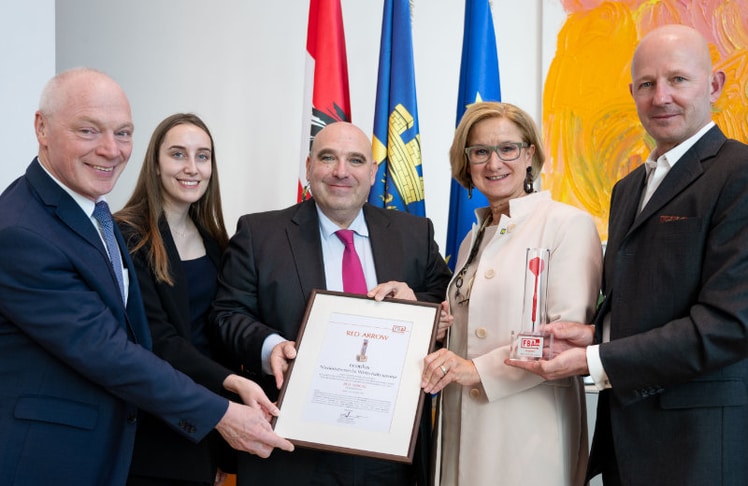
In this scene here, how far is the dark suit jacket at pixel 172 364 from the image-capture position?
249cm

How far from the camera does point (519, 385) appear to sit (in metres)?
2.32

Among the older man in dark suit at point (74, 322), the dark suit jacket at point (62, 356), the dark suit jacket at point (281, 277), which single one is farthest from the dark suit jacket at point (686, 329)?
the dark suit jacket at point (62, 356)

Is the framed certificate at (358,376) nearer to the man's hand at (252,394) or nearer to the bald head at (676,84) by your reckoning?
the man's hand at (252,394)

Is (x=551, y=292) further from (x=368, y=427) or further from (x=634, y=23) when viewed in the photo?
(x=634, y=23)

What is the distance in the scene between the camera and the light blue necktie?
214 centimetres

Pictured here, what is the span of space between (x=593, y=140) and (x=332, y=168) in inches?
86.1

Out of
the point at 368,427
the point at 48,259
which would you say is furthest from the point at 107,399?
the point at 368,427

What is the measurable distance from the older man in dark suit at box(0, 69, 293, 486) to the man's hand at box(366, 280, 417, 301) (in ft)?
2.08

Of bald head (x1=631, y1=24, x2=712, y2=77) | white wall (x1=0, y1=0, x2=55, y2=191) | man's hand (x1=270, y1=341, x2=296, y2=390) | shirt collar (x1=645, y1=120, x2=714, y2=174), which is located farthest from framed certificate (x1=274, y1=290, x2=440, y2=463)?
white wall (x1=0, y1=0, x2=55, y2=191)

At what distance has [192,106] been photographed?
4684 millimetres

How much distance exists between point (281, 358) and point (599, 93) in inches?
113

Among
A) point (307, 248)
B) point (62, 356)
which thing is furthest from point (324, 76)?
point (62, 356)

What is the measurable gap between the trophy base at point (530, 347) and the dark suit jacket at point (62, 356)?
1.04 meters

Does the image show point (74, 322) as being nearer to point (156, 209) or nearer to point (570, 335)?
point (156, 209)
